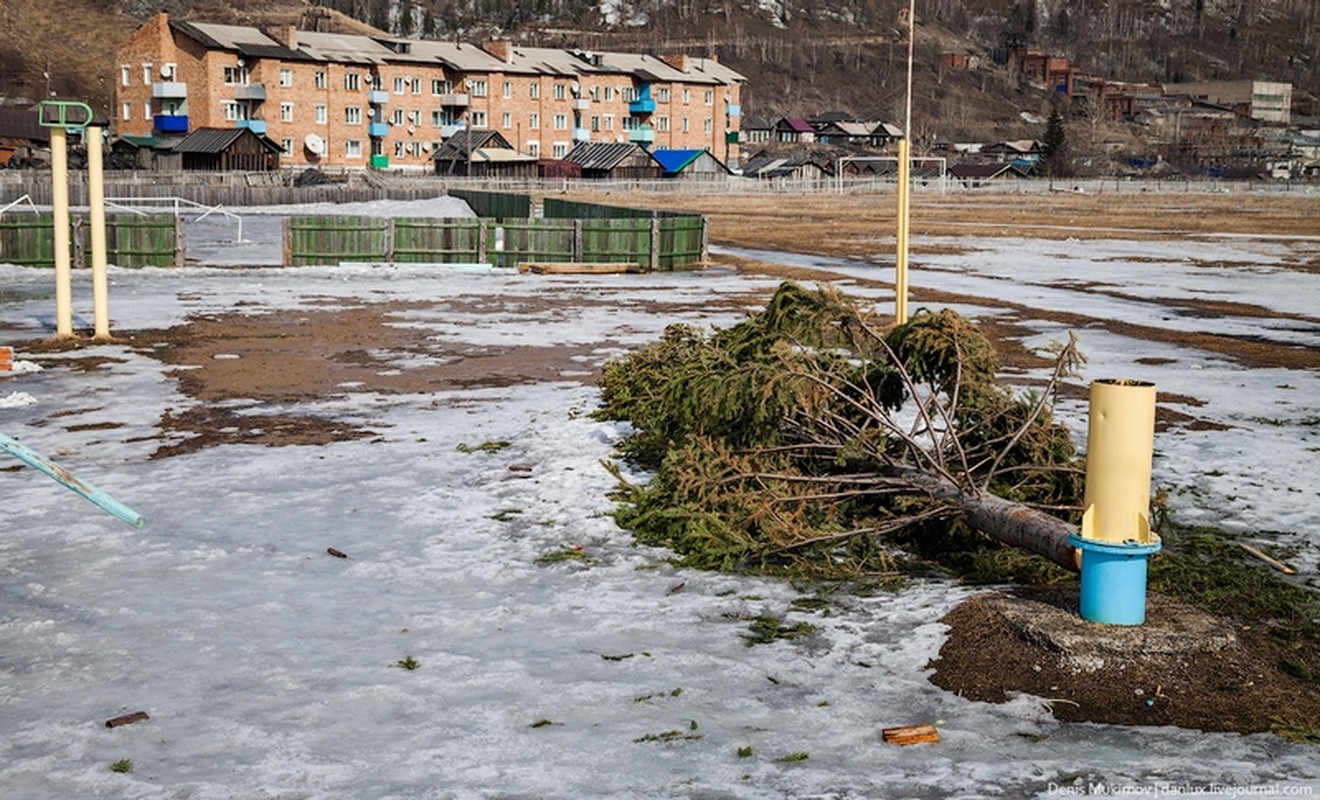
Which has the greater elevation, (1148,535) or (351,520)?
(1148,535)

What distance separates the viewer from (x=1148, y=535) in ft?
21.7

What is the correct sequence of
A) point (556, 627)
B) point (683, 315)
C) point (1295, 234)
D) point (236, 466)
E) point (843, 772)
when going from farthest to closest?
point (1295, 234)
point (683, 315)
point (236, 466)
point (556, 627)
point (843, 772)

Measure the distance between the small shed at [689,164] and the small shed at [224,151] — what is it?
33.6 metres

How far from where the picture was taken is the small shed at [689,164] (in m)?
117

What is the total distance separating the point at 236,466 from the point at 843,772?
300 inches

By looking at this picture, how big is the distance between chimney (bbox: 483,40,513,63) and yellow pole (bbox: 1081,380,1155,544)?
128 metres

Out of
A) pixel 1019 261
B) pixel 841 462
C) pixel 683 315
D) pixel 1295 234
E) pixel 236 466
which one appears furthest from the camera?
pixel 1295 234

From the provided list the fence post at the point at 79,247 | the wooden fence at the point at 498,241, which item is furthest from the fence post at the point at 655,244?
the fence post at the point at 79,247

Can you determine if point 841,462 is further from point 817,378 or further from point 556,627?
point 556,627

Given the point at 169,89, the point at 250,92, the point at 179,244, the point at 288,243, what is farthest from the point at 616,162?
the point at 179,244

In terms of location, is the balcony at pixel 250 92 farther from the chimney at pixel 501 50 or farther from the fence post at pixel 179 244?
the fence post at pixel 179 244

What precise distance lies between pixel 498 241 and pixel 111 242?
32.5ft

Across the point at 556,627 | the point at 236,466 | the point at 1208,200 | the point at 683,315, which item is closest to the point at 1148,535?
the point at 556,627

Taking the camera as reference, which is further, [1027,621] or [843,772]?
[1027,621]
